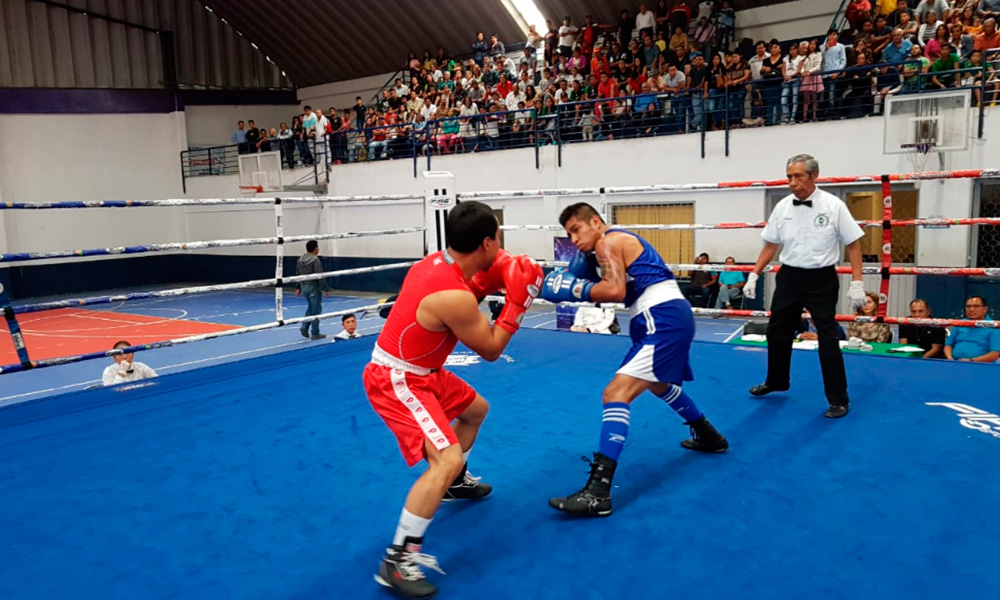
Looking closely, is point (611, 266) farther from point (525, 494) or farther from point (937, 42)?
point (937, 42)

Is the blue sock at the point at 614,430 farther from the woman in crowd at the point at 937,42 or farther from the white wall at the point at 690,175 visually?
the woman in crowd at the point at 937,42

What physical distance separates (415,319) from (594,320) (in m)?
5.32

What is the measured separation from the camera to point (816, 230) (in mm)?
4027

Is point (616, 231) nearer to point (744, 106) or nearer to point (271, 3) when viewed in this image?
point (744, 106)

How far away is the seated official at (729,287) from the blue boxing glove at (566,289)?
300 inches

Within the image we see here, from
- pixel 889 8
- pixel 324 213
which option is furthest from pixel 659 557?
pixel 324 213

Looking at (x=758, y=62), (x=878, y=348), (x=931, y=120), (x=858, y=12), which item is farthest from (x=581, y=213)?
(x=858, y=12)

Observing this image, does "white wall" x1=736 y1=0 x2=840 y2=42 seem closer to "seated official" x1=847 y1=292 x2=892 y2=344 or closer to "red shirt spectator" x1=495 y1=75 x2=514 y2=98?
"red shirt spectator" x1=495 y1=75 x2=514 y2=98

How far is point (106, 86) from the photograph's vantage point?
18.2m

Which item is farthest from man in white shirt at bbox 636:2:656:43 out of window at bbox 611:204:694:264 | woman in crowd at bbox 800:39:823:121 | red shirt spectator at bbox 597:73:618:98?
window at bbox 611:204:694:264

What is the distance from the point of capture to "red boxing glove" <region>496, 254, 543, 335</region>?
2.55 meters

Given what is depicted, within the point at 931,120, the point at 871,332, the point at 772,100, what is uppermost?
the point at 772,100

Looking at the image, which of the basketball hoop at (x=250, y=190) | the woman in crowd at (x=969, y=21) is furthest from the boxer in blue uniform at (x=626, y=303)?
the basketball hoop at (x=250, y=190)

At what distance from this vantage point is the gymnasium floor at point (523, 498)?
2.41 metres
